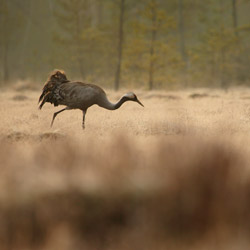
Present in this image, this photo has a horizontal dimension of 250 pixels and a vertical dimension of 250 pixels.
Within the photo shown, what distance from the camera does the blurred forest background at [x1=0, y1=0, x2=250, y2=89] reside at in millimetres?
19359

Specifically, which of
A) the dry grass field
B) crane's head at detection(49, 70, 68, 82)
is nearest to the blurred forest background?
crane's head at detection(49, 70, 68, 82)

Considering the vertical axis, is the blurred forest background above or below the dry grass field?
above

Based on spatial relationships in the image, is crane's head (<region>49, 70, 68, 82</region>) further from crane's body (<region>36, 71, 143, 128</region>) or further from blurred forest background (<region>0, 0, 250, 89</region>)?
blurred forest background (<region>0, 0, 250, 89</region>)

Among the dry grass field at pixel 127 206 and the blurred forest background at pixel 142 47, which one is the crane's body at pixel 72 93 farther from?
the blurred forest background at pixel 142 47

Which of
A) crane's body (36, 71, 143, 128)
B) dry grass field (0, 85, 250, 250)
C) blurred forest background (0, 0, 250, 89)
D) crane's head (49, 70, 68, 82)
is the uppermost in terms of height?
blurred forest background (0, 0, 250, 89)

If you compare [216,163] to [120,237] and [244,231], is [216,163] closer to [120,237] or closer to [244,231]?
[244,231]

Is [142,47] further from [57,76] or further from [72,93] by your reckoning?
[72,93]

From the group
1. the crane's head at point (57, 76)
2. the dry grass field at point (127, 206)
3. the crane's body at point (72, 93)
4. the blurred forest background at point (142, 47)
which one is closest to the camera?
the dry grass field at point (127, 206)

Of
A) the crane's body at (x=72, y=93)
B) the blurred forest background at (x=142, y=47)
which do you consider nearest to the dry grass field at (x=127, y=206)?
the crane's body at (x=72, y=93)

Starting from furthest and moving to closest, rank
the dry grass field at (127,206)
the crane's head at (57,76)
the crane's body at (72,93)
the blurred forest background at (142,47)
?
the blurred forest background at (142,47), the crane's head at (57,76), the crane's body at (72,93), the dry grass field at (127,206)

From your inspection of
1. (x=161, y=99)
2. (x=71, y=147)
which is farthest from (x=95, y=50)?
(x=71, y=147)

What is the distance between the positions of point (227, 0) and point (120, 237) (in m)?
40.2

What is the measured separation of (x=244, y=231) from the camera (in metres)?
2.39

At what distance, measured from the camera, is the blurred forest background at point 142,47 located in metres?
19.4
